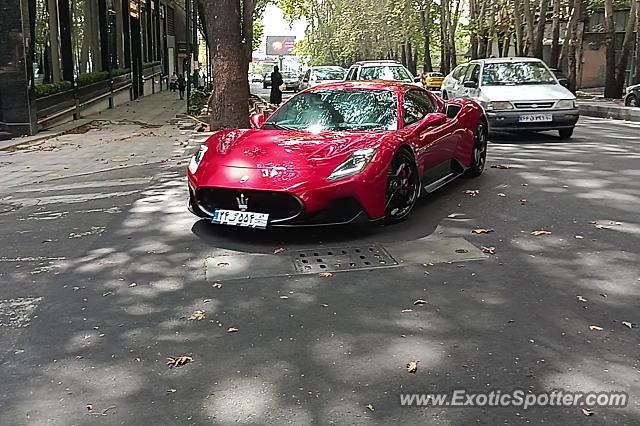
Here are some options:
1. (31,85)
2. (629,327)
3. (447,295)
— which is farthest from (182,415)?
(31,85)

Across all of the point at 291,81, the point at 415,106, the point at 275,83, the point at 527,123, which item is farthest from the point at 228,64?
the point at 291,81

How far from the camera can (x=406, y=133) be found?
6.79 metres

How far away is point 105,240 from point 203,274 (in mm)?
1569

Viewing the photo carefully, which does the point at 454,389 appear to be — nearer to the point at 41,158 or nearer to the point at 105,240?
the point at 105,240

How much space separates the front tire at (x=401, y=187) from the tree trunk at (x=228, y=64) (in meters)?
7.79

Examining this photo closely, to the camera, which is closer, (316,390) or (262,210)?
(316,390)

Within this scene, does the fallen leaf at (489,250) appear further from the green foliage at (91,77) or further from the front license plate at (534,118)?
the green foliage at (91,77)

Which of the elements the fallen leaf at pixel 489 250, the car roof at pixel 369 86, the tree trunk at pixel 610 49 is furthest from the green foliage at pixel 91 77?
the tree trunk at pixel 610 49

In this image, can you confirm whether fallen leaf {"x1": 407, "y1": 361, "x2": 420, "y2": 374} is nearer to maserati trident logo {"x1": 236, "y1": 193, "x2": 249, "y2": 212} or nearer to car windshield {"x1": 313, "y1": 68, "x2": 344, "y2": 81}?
maserati trident logo {"x1": 236, "y1": 193, "x2": 249, "y2": 212}

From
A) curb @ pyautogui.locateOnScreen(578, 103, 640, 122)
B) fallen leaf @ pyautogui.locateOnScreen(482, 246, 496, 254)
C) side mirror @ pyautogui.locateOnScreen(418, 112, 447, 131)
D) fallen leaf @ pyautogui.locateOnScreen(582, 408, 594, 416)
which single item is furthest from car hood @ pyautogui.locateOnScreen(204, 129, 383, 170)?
curb @ pyautogui.locateOnScreen(578, 103, 640, 122)

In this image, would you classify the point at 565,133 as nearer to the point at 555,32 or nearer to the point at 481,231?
the point at 481,231

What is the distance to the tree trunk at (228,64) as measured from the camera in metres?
13.6

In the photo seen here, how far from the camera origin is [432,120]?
750cm

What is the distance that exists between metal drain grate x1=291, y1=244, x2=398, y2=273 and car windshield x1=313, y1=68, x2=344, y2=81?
821 inches
